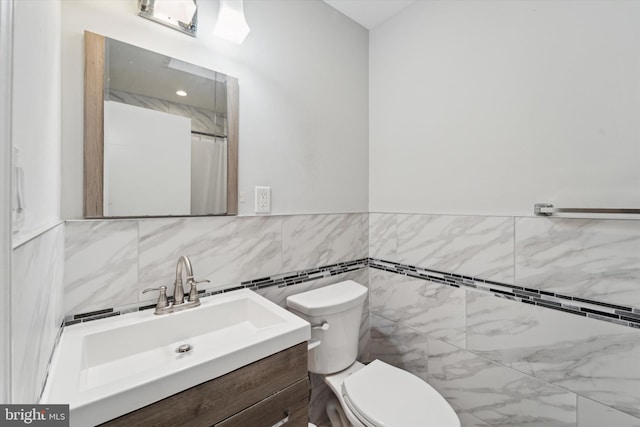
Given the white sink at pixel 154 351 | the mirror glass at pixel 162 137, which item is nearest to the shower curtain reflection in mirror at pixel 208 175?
the mirror glass at pixel 162 137

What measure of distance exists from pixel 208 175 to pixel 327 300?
795mm

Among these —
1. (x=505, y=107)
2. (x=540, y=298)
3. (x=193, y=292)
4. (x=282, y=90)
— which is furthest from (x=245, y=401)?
(x=505, y=107)

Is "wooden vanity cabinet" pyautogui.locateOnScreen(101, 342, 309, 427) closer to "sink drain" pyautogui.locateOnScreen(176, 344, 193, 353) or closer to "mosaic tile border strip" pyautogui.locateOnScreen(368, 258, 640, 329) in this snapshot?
"sink drain" pyautogui.locateOnScreen(176, 344, 193, 353)

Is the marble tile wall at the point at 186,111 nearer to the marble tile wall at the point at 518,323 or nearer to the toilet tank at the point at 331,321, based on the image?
the toilet tank at the point at 331,321

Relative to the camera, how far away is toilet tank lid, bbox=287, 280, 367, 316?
123 centimetres

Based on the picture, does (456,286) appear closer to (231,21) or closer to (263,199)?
(263,199)

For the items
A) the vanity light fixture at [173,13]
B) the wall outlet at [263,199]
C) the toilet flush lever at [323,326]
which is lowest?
the toilet flush lever at [323,326]

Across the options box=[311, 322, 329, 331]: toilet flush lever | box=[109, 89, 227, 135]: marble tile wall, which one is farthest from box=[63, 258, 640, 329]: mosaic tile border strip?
box=[109, 89, 227, 135]: marble tile wall

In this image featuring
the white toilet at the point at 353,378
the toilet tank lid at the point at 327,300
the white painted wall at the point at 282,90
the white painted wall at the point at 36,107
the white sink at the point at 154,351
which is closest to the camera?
the white painted wall at the point at 36,107

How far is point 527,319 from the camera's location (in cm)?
114

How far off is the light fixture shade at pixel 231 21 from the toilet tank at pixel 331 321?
1.22 m

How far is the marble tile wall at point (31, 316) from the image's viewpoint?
379 millimetres

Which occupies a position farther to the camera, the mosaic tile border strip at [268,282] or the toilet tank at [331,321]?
the toilet tank at [331,321]

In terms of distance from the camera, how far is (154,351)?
0.92 metres
